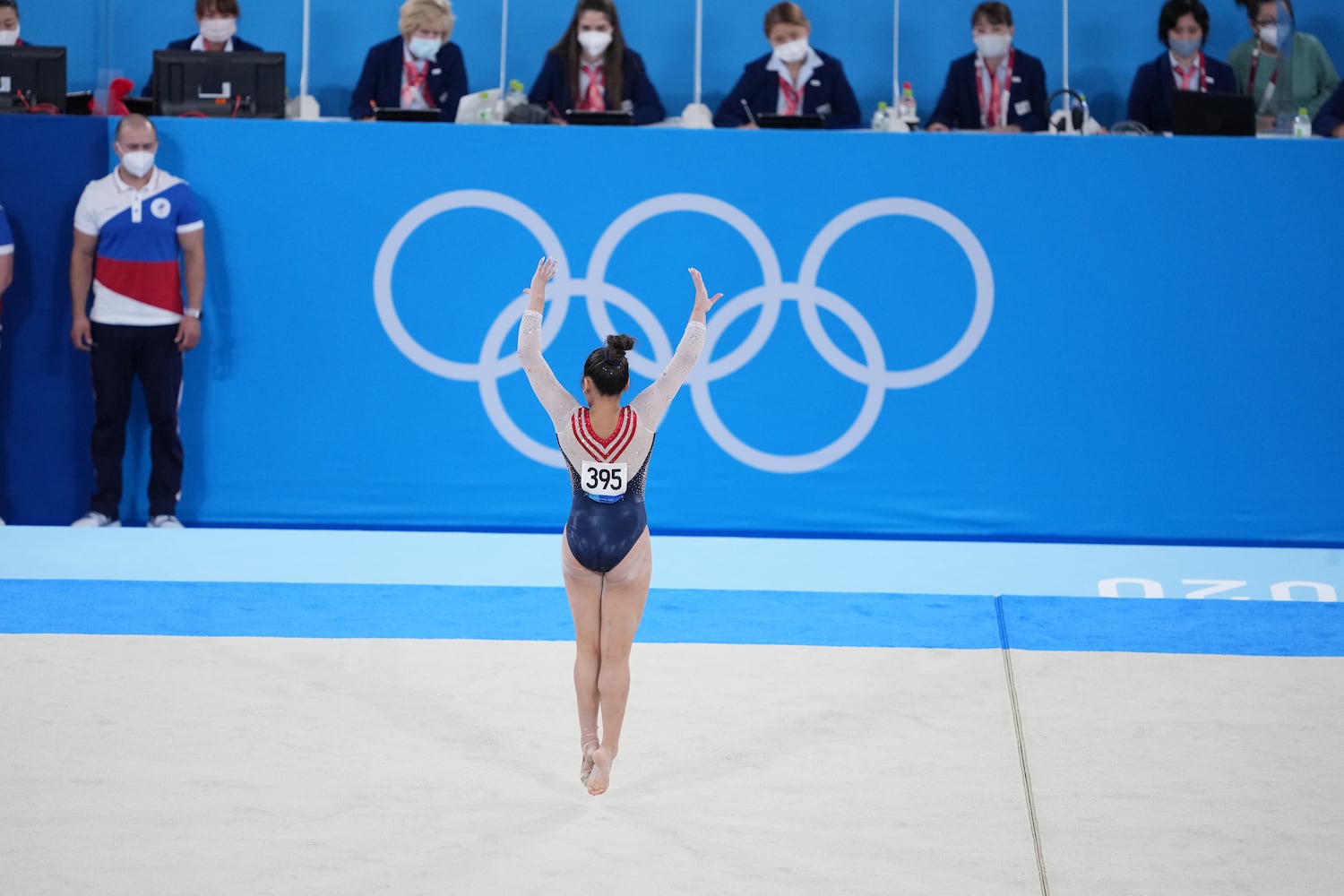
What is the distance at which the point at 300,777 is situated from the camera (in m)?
4.87

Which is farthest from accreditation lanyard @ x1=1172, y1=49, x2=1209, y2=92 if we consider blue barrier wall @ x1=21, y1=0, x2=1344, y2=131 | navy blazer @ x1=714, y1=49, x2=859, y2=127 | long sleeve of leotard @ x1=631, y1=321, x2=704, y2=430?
long sleeve of leotard @ x1=631, y1=321, x2=704, y2=430

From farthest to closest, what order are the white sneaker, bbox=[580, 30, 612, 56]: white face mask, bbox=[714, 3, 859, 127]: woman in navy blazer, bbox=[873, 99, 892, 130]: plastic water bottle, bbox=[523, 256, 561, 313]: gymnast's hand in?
1. bbox=[873, 99, 892, 130]: plastic water bottle
2. bbox=[714, 3, 859, 127]: woman in navy blazer
3. bbox=[580, 30, 612, 56]: white face mask
4. the white sneaker
5. bbox=[523, 256, 561, 313]: gymnast's hand

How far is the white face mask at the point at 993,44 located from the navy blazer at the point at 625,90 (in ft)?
6.92

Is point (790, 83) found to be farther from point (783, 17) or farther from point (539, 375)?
point (539, 375)

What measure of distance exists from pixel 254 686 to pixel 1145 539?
5.34m

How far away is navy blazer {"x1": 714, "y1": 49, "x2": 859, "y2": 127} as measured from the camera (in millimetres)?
9469

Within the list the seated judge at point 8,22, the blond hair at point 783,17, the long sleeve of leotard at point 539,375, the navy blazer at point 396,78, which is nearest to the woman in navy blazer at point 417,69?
the navy blazer at point 396,78

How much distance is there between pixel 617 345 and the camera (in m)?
4.62

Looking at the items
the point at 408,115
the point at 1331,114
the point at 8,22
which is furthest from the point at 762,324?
the point at 8,22

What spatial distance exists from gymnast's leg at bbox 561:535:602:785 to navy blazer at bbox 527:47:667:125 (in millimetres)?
5112

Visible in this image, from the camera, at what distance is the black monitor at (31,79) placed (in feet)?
28.7

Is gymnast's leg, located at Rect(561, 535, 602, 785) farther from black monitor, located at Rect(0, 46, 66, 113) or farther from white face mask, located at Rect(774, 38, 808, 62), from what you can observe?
black monitor, located at Rect(0, 46, 66, 113)

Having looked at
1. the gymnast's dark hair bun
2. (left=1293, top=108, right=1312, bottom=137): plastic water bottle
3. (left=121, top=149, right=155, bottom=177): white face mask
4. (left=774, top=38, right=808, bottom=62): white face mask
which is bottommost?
the gymnast's dark hair bun

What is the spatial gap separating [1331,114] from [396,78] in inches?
232
